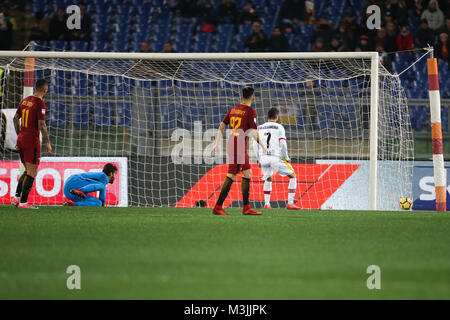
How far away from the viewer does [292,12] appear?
709 inches

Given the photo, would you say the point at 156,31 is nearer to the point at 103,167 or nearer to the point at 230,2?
the point at 230,2

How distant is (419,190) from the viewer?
12.4m

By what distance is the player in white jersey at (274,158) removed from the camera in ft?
38.2

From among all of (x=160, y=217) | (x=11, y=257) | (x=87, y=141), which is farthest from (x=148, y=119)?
(x=11, y=257)

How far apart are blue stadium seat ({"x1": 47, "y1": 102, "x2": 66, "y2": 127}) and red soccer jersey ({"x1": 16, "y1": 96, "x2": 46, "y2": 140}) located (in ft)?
12.5

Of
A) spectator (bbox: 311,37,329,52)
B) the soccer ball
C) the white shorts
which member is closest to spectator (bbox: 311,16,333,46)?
spectator (bbox: 311,37,329,52)

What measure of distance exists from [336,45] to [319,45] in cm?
120

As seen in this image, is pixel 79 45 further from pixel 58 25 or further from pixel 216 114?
pixel 216 114

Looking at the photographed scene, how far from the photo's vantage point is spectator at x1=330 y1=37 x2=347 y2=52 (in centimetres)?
1636

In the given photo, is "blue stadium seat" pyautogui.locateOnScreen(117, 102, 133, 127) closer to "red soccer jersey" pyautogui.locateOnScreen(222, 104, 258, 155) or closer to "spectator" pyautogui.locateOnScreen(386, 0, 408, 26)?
"red soccer jersey" pyautogui.locateOnScreen(222, 104, 258, 155)

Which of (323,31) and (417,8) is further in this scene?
(417,8)

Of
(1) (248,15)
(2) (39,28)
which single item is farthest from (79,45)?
(1) (248,15)

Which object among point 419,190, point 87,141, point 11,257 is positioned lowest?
point 11,257
